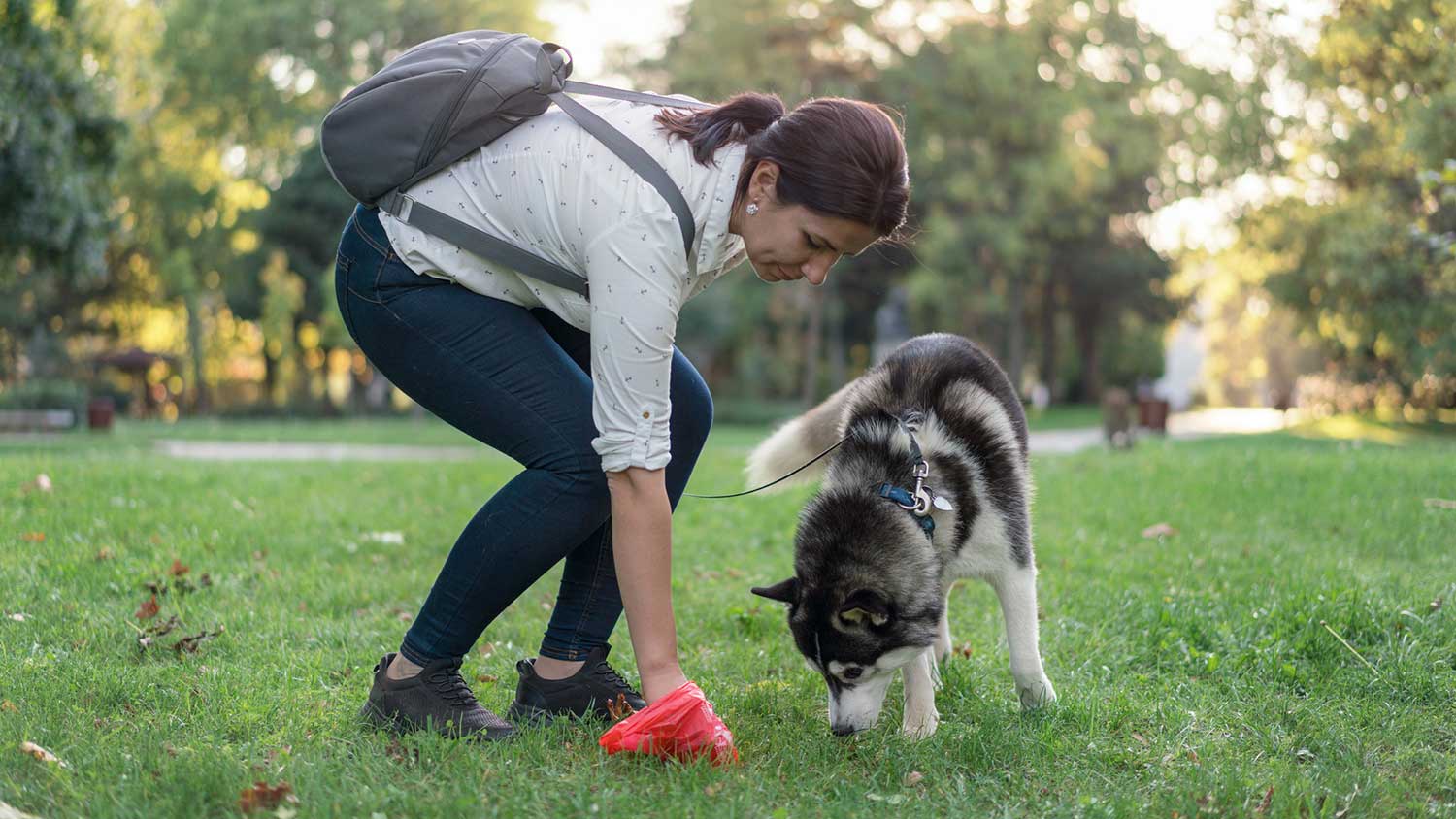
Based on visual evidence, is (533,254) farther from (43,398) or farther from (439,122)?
(43,398)

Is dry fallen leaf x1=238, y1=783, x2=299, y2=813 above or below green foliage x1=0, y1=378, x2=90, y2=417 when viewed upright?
above

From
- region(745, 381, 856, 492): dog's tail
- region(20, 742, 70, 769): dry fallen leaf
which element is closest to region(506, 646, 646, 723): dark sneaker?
region(20, 742, 70, 769): dry fallen leaf

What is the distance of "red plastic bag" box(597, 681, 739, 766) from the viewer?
294 centimetres

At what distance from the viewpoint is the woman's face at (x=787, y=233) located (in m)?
2.73

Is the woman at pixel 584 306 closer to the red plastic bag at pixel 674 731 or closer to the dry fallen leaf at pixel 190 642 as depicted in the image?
the red plastic bag at pixel 674 731

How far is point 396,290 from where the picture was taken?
297 cm

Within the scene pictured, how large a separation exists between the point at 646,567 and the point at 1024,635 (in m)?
1.53

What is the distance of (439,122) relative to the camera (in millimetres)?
2850

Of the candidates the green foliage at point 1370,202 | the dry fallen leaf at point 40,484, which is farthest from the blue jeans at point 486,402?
the green foliage at point 1370,202

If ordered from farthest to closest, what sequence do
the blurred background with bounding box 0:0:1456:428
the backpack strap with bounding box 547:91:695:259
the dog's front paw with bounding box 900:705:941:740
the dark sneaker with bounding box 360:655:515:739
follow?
the blurred background with bounding box 0:0:1456:428 < the dog's front paw with bounding box 900:705:941:740 < the dark sneaker with bounding box 360:655:515:739 < the backpack strap with bounding box 547:91:695:259

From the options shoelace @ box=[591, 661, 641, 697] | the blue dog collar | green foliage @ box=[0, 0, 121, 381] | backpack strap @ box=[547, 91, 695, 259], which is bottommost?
shoelace @ box=[591, 661, 641, 697]

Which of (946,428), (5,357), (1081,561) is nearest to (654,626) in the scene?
(946,428)

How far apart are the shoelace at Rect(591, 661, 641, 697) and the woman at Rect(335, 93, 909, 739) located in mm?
206

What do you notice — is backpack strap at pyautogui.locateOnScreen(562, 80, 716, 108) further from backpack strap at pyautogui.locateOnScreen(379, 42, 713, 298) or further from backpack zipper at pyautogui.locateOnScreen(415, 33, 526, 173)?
backpack zipper at pyautogui.locateOnScreen(415, 33, 526, 173)
